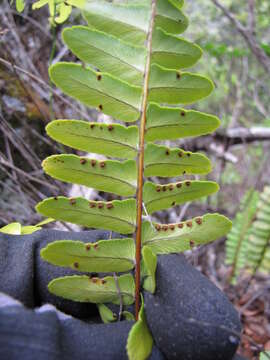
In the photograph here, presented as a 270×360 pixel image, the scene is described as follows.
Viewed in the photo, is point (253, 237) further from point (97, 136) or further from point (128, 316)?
point (97, 136)

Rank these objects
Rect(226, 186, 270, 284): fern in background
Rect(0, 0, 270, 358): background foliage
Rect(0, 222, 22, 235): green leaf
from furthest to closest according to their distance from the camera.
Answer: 1. Rect(226, 186, 270, 284): fern in background
2. Rect(0, 0, 270, 358): background foliage
3. Rect(0, 222, 22, 235): green leaf

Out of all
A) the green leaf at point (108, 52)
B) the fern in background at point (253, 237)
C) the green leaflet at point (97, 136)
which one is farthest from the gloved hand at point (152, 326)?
the fern in background at point (253, 237)

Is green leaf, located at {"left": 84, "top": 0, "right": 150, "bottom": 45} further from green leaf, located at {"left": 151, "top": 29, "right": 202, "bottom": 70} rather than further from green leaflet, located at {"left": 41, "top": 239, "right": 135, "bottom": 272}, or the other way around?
green leaflet, located at {"left": 41, "top": 239, "right": 135, "bottom": 272}

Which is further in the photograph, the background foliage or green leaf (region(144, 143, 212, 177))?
the background foliage

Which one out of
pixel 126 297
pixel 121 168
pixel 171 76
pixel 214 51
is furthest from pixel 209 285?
pixel 214 51

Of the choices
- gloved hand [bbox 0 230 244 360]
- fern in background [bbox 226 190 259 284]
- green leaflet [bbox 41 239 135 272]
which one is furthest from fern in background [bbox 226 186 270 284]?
green leaflet [bbox 41 239 135 272]

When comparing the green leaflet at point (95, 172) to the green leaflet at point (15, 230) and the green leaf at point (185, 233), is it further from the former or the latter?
the green leaflet at point (15, 230)

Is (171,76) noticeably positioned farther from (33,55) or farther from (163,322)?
(33,55)
